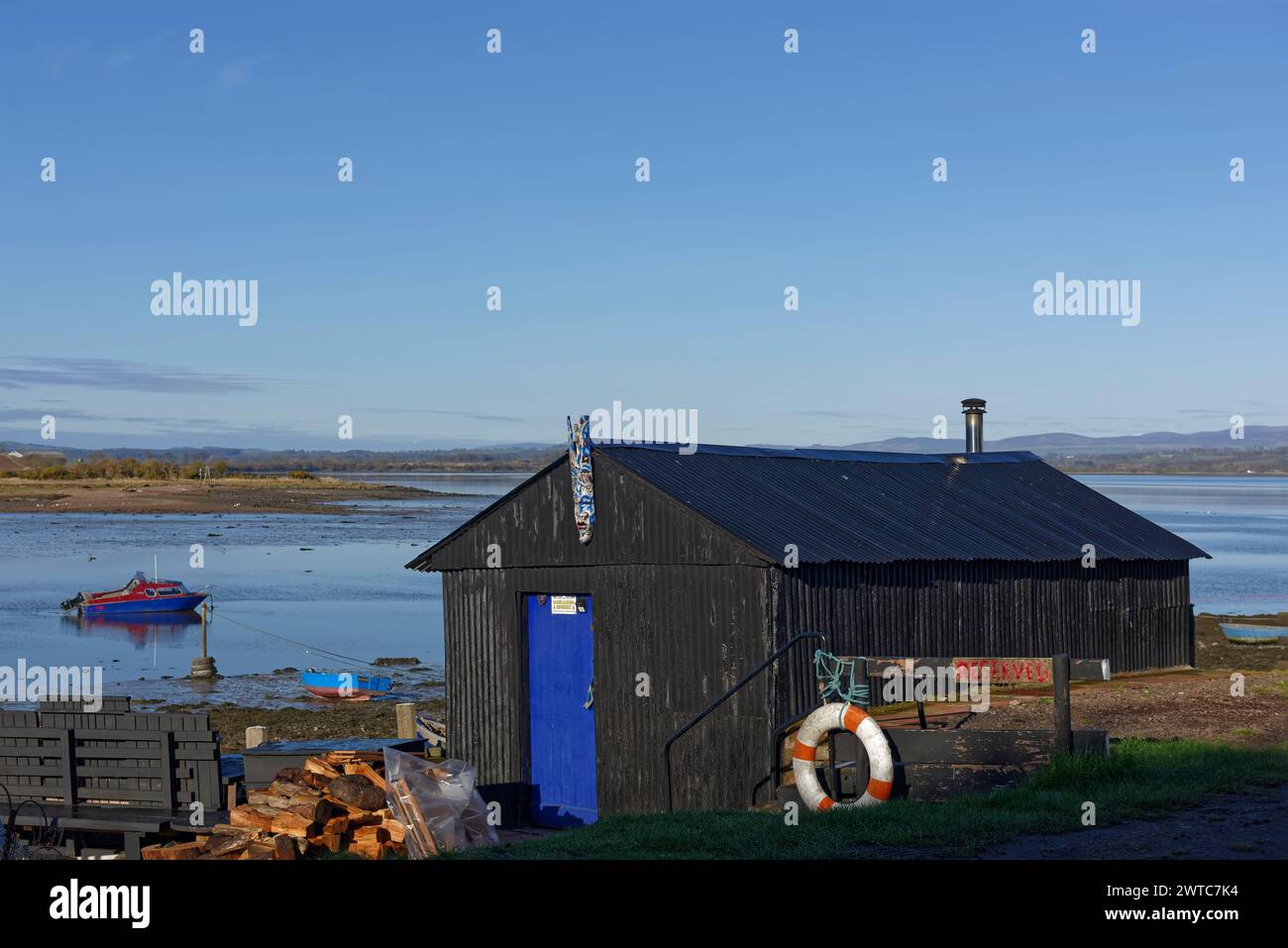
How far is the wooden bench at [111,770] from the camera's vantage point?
51.3ft

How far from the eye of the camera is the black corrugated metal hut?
17484 mm

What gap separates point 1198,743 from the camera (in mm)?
15469

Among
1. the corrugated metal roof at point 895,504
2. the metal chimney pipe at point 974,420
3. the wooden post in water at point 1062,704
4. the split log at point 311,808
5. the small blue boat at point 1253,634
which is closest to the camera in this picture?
the wooden post in water at point 1062,704

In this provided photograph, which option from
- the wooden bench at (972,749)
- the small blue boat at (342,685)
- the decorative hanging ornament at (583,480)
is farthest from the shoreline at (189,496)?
the wooden bench at (972,749)

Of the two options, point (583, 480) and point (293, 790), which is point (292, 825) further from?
point (583, 480)

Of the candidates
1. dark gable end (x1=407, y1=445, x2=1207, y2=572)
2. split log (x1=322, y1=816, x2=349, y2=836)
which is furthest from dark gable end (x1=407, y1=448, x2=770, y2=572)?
split log (x1=322, y1=816, x2=349, y2=836)

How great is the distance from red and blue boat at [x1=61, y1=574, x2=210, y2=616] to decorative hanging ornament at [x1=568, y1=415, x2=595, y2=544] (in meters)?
42.7

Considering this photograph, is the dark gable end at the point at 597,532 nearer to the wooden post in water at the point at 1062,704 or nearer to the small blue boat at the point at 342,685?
the wooden post in water at the point at 1062,704

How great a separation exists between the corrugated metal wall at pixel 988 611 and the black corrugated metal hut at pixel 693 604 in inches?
1.5

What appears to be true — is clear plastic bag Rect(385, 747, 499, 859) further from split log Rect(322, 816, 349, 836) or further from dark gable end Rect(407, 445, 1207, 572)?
dark gable end Rect(407, 445, 1207, 572)

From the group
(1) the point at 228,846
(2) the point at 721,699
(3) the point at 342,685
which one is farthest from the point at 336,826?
(3) the point at 342,685
